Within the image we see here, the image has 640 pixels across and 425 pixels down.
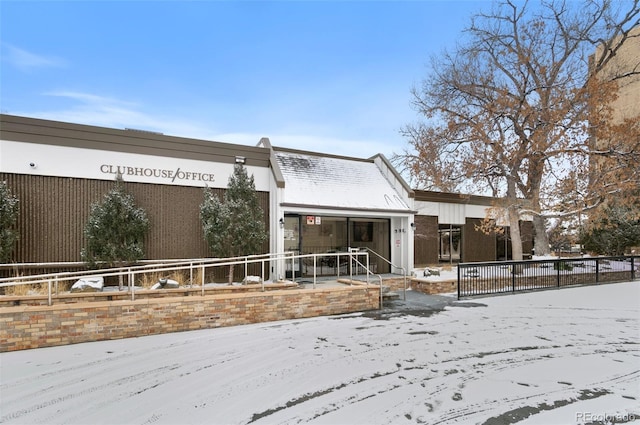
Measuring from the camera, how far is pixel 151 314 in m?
6.68

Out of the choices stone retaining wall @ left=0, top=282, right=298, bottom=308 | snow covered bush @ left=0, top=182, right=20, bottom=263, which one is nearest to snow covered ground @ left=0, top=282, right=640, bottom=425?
stone retaining wall @ left=0, top=282, right=298, bottom=308

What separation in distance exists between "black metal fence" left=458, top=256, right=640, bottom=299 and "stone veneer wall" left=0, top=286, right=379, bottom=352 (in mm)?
4709

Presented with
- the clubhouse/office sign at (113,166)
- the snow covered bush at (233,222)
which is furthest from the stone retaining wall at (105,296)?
the clubhouse/office sign at (113,166)

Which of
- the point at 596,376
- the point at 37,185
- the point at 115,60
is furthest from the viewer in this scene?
the point at 115,60

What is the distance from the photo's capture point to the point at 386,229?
586 inches

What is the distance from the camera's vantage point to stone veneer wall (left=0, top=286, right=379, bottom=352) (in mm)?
5883

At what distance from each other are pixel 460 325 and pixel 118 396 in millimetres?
6248

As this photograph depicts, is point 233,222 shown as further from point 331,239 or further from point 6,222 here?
point 6,222

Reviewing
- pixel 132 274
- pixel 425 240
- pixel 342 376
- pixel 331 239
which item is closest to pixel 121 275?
pixel 132 274

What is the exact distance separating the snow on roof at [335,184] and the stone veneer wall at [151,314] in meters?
4.52

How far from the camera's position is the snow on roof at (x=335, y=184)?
12.7 meters

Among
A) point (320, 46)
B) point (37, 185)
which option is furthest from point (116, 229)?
point (320, 46)

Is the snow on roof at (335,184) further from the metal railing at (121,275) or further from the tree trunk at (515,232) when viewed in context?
the tree trunk at (515,232)

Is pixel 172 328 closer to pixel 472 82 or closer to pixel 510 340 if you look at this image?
pixel 510 340
